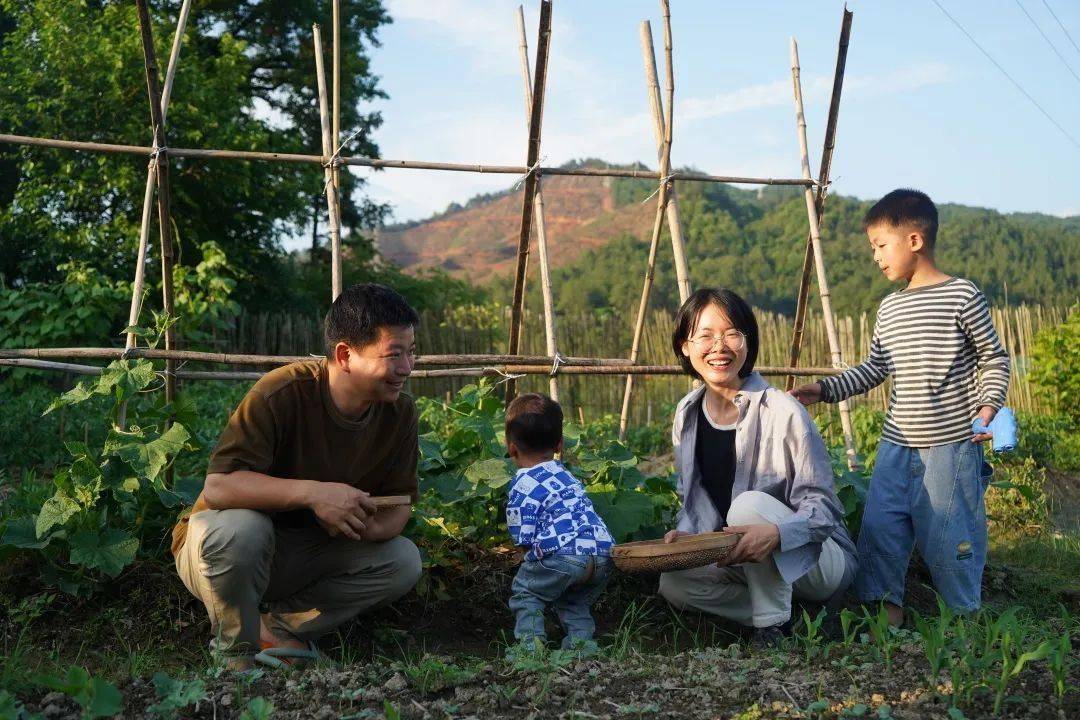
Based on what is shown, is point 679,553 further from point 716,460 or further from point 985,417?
point 985,417

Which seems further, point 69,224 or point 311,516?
point 69,224

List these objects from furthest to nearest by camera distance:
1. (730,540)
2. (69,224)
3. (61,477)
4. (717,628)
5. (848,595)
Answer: (69,224) < (848,595) < (717,628) < (61,477) < (730,540)

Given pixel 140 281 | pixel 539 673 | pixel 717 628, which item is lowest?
pixel 717 628

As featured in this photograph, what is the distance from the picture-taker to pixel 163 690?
202 cm

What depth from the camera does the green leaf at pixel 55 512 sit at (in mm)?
3109

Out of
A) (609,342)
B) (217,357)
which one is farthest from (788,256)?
(217,357)

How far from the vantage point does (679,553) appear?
9.55ft

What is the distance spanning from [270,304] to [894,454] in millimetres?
13128

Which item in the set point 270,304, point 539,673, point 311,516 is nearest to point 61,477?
point 311,516

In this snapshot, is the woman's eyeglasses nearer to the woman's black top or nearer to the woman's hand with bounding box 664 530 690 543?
the woman's black top

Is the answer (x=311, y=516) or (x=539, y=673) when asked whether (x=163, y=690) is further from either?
(x=311, y=516)

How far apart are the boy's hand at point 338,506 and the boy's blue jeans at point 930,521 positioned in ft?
6.16

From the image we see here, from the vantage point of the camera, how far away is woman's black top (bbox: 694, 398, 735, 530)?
331 centimetres

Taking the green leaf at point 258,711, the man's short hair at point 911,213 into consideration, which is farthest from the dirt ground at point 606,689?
the man's short hair at point 911,213
